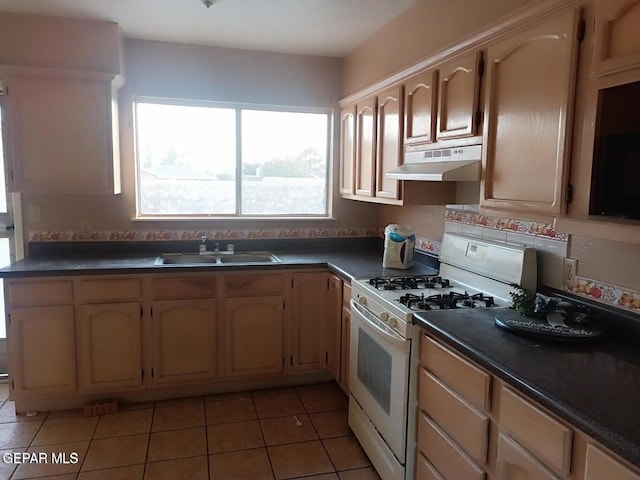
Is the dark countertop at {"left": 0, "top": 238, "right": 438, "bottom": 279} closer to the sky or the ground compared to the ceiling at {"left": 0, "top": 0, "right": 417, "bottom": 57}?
closer to the ground

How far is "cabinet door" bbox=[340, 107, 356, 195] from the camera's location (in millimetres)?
3494

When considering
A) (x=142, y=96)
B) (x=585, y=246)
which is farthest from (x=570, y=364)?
(x=142, y=96)

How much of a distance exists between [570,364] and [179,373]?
237cm

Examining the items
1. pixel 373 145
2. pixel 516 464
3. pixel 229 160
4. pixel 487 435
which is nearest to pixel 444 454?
pixel 487 435

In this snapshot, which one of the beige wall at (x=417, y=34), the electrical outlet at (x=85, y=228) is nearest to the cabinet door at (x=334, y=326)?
the beige wall at (x=417, y=34)

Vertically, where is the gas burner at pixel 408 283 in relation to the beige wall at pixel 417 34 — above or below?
below

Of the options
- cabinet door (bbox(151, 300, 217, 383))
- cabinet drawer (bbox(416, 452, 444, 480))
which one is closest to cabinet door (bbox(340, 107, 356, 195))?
cabinet door (bbox(151, 300, 217, 383))

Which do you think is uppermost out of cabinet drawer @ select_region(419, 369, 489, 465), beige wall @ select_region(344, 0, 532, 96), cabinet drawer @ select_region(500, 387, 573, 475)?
beige wall @ select_region(344, 0, 532, 96)

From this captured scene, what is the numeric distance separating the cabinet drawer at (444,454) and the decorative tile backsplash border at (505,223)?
95 centimetres

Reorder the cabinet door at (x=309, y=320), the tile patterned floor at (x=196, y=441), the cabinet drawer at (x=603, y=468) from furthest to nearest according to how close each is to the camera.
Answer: the cabinet door at (x=309, y=320) < the tile patterned floor at (x=196, y=441) < the cabinet drawer at (x=603, y=468)

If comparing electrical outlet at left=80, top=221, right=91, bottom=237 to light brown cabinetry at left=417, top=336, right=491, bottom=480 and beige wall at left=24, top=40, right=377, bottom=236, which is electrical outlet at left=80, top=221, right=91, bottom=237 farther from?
light brown cabinetry at left=417, top=336, right=491, bottom=480

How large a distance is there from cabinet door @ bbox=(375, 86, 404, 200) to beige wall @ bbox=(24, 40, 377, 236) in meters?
0.85

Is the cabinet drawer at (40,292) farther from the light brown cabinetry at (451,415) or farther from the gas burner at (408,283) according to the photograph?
the light brown cabinetry at (451,415)

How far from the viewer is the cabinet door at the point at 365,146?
3.15m
